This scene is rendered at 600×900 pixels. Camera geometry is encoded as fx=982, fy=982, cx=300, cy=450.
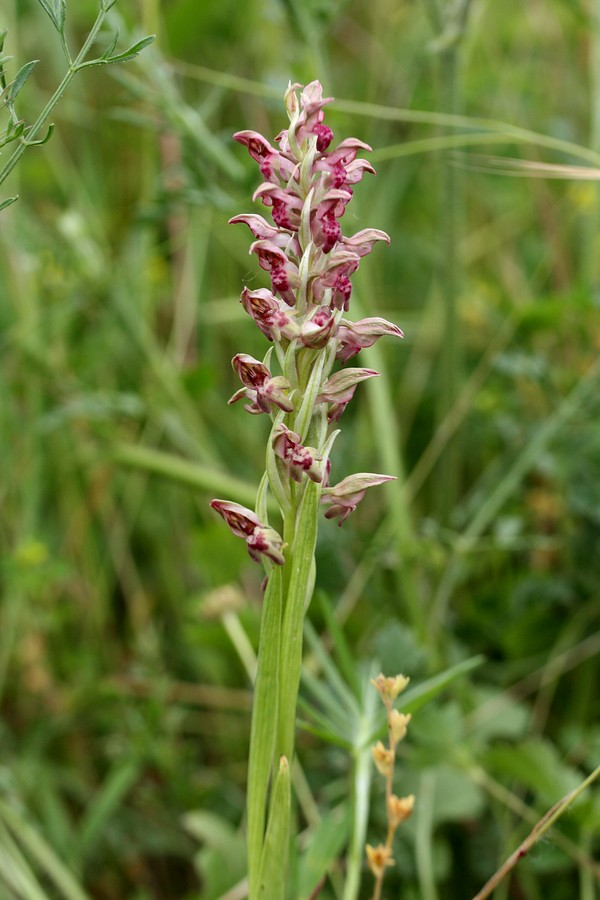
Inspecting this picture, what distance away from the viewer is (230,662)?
1.40 m

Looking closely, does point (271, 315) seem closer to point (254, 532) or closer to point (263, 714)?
point (254, 532)

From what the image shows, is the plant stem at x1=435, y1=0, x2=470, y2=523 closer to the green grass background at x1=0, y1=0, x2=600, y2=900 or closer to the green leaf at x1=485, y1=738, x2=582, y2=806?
the green grass background at x1=0, y1=0, x2=600, y2=900

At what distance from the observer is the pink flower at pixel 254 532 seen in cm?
54

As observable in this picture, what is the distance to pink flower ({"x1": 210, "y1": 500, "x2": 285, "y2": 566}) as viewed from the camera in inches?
21.1

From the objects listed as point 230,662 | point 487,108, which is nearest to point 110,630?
point 230,662

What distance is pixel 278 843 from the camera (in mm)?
584

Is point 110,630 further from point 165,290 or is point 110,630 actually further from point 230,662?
point 165,290

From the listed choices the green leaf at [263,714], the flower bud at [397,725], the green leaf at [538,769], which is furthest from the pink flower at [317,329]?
the green leaf at [538,769]

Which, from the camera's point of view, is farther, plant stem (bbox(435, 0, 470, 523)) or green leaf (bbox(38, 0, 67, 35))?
plant stem (bbox(435, 0, 470, 523))

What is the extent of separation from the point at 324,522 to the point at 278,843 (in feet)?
1.98

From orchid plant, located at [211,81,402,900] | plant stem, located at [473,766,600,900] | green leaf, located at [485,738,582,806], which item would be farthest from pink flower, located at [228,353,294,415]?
green leaf, located at [485,738,582,806]

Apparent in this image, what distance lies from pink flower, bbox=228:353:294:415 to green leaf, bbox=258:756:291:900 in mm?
211

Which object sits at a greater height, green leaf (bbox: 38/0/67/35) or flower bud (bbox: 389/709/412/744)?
green leaf (bbox: 38/0/67/35)

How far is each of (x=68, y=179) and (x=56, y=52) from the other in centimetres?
29
